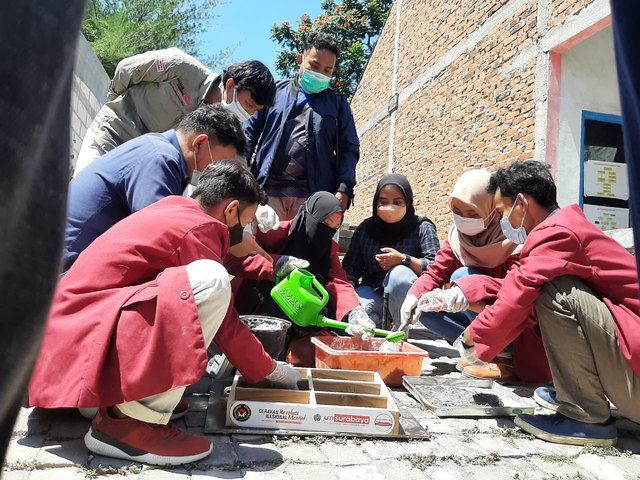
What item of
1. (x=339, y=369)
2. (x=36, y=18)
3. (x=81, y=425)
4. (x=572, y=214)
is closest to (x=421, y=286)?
(x=339, y=369)

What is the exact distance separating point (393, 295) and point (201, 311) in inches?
82.1

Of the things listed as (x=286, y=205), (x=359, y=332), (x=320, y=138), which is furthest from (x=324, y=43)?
(x=359, y=332)

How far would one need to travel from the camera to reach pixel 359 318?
9.87 ft

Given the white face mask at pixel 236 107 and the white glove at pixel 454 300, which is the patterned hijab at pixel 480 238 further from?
the white face mask at pixel 236 107

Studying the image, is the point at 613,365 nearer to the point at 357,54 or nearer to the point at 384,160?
the point at 384,160

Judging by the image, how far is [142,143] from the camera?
7.42 feet

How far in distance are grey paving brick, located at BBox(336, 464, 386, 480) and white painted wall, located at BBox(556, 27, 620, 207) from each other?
4.55 metres

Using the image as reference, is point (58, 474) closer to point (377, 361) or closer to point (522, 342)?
point (377, 361)

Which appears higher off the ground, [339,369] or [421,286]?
[421,286]

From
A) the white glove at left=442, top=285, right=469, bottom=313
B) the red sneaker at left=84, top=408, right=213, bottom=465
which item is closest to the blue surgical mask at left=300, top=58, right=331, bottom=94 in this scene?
the white glove at left=442, top=285, right=469, bottom=313

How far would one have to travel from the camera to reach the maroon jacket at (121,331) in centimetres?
152

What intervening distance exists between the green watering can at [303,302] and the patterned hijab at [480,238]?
90cm

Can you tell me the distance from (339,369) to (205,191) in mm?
1053

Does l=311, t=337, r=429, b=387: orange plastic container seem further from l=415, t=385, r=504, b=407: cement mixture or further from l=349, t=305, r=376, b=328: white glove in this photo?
l=349, t=305, r=376, b=328: white glove
